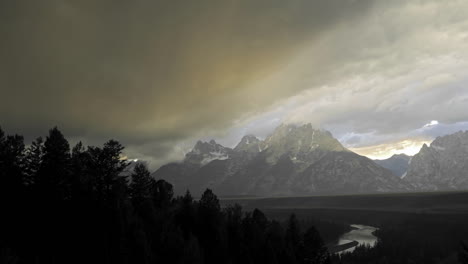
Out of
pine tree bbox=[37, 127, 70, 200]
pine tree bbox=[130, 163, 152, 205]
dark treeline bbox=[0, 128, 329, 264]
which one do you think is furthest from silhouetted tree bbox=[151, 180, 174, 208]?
pine tree bbox=[37, 127, 70, 200]

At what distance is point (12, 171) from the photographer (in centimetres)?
5938

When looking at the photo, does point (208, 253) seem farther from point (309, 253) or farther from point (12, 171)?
point (12, 171)

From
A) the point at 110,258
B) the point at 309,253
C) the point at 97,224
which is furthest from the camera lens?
the point at 309,253

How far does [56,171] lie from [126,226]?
15867 millimetres

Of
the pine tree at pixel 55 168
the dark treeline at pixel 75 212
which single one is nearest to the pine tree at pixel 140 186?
the dark treeline at pixel 75 212

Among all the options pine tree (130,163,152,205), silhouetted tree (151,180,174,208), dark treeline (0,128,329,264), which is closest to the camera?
dark treeline (0,128,329,264)

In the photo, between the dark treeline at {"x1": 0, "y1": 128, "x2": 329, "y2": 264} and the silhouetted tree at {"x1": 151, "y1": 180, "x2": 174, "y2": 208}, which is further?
the silhouetted tree at {"x1": 151, "y1": 180, "x2": 174, "y2": 208}

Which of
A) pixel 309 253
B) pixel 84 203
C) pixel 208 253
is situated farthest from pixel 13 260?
pixel 309 253

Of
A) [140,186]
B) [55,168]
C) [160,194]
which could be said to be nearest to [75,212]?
[55,168]

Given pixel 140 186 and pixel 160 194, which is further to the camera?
pixel 160 194

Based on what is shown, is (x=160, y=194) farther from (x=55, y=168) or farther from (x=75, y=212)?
(x=55, y=168)

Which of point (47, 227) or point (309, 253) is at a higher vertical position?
point (47, 227)

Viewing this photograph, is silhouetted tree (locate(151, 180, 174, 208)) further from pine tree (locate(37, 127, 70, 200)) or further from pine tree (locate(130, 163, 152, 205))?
pine tree (locate(37, 127, 70, 200))

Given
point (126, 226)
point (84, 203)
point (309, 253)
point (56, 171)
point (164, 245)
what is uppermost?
point (56, 171)
